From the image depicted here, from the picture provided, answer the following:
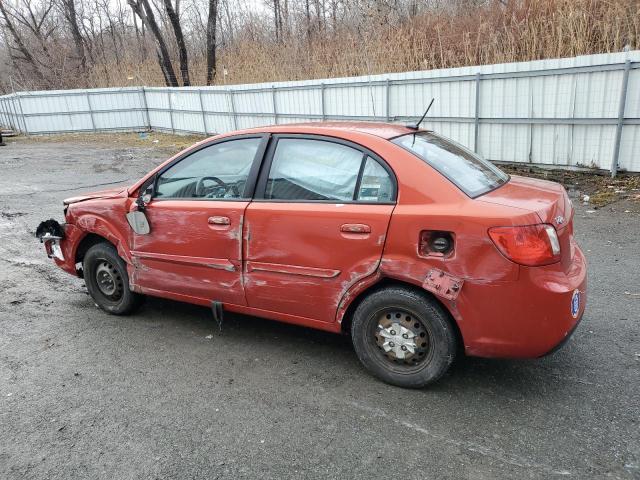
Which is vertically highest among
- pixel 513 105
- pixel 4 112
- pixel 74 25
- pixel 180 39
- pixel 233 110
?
pixel 74 25

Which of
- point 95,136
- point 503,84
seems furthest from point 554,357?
point 95,136

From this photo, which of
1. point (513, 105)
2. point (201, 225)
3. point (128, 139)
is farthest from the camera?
point (128, 139)

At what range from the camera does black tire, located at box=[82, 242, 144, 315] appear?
4379 mm

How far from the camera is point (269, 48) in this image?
19641mm

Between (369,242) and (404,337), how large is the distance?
0.63m

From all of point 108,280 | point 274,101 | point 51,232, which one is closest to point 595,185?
point 108,280

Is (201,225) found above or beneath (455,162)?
beneath

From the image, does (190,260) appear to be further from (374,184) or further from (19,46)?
(19,46)

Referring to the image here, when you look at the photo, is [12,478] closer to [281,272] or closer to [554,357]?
[281,272]

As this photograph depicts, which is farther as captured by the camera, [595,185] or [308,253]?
→ [595,185]

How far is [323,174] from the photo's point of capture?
3.35 m

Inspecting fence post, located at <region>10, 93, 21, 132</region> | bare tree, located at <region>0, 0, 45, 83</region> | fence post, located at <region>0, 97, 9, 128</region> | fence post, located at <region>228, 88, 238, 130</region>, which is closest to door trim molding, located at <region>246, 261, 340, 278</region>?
fence post, located at <region>228, 88, 238, 130</region>

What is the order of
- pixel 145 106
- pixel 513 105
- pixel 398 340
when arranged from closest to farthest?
pixel 398 340, pixel 513 105, pixel 145 106

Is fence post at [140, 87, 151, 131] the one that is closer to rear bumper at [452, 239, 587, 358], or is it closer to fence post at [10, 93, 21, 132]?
fence post at [10, 93, 21, 132]
